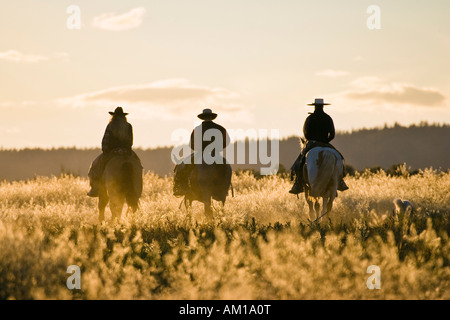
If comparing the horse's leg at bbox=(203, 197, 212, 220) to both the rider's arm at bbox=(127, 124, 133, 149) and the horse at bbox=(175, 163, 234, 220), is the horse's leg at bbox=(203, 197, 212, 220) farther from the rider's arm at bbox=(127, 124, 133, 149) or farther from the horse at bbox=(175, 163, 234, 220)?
the rider's arm at bbox=(127, 124, 133, 149)

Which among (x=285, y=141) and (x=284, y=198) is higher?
(x=285, y=141)

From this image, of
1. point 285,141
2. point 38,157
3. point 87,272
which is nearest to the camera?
point 87,272

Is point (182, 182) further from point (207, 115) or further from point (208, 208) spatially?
point (207, 115)

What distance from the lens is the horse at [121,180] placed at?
12.0 meters

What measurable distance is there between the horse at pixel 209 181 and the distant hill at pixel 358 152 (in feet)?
204

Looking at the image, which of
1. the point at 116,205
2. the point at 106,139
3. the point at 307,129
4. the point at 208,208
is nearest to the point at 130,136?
the point at 106,139

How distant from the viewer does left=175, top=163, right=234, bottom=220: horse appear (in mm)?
12398

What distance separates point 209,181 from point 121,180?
169cm

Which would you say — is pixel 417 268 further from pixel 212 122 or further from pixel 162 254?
pixel 212 122

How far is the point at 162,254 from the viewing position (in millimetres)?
9125

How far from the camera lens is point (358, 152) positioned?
8338 cm
